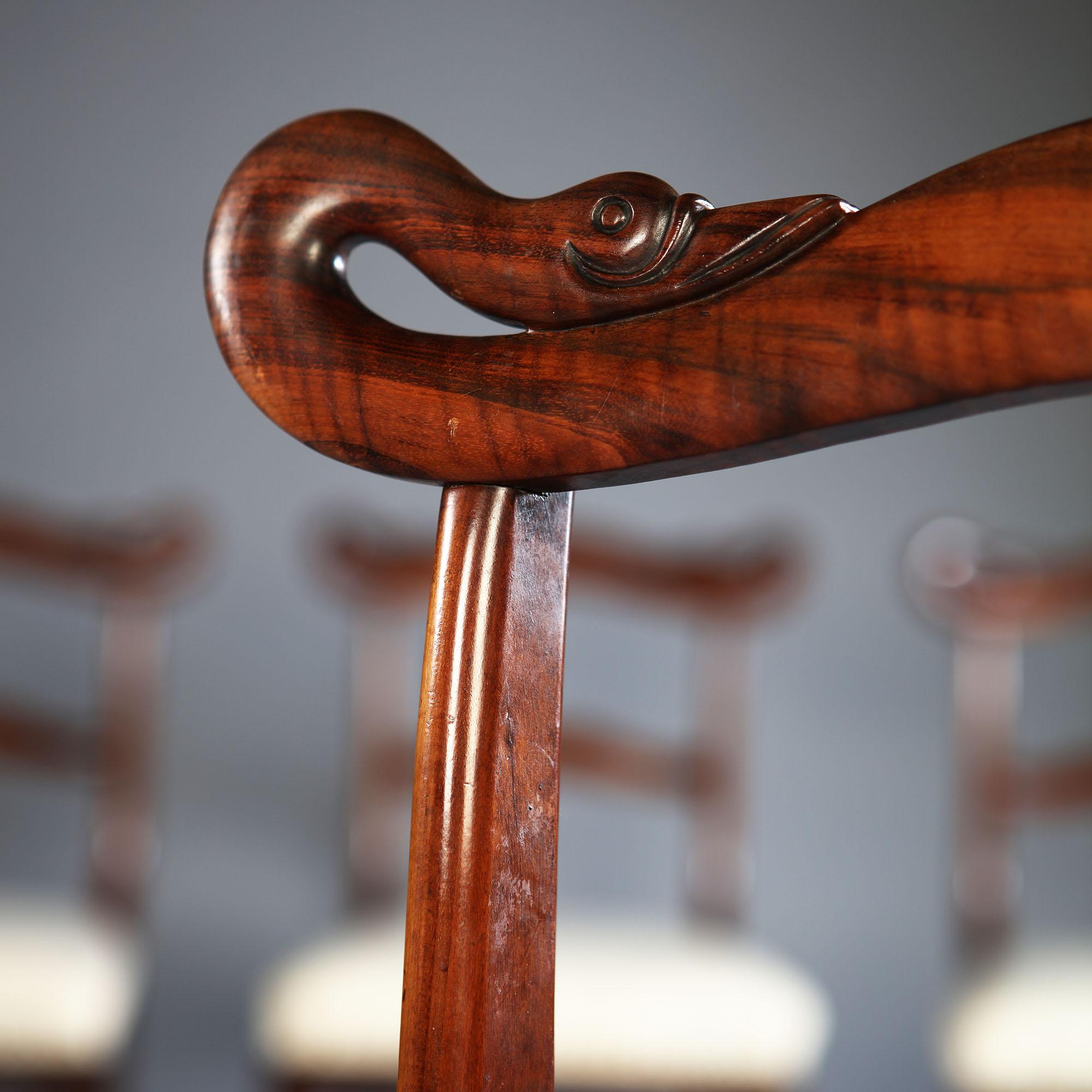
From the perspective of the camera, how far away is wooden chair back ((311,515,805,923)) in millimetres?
1019

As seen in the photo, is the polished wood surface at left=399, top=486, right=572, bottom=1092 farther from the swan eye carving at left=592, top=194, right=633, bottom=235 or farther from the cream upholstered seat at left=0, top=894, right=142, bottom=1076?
the cream upholstered seat at left=0, top=894, right=142, bottom=1076

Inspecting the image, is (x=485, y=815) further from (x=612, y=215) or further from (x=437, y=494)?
(x=437, y=494)

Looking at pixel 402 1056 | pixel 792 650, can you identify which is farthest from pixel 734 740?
pixel 402 1056

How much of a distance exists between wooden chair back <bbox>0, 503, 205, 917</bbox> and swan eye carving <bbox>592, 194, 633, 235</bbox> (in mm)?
938

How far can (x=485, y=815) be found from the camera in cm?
15

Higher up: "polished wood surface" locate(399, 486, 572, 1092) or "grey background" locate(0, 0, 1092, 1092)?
"grey background" locate(0, 0, 1092, 1092)

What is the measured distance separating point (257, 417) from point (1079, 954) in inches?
34.7

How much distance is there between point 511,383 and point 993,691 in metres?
0.92

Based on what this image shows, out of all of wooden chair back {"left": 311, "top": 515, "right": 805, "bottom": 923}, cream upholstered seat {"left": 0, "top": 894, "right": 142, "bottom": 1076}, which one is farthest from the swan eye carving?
wooden chair back {"left": 311, "top": 515, "right": 805, "bottom": 923}

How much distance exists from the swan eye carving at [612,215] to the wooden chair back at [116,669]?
938 millimetres

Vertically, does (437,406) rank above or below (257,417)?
below

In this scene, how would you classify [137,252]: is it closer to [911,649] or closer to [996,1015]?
[911,649]

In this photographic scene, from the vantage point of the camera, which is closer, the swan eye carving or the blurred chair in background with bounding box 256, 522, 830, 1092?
the swan eye carving

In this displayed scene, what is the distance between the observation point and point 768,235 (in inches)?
5.1
